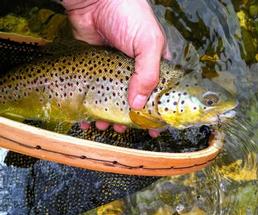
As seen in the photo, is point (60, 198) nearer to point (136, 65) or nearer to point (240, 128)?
point (136, 65)

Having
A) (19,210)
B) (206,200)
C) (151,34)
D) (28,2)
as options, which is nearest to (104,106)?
(151,34)

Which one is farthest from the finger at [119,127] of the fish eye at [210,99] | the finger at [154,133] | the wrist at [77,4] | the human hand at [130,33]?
the wrist at [77,4]

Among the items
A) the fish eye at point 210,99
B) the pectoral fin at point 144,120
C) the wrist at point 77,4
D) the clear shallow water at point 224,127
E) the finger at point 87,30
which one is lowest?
the clear shallow water at point 224,127

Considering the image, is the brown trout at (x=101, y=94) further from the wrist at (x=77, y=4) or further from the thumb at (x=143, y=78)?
the wrist at (x=77, y=4)

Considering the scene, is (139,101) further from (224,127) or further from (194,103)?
(224,127)

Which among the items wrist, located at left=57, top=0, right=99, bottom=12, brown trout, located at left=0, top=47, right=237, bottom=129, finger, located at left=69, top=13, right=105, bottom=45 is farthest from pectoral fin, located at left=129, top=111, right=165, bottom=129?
wrist, located at left=57, top=0, right=99, bottom=12
